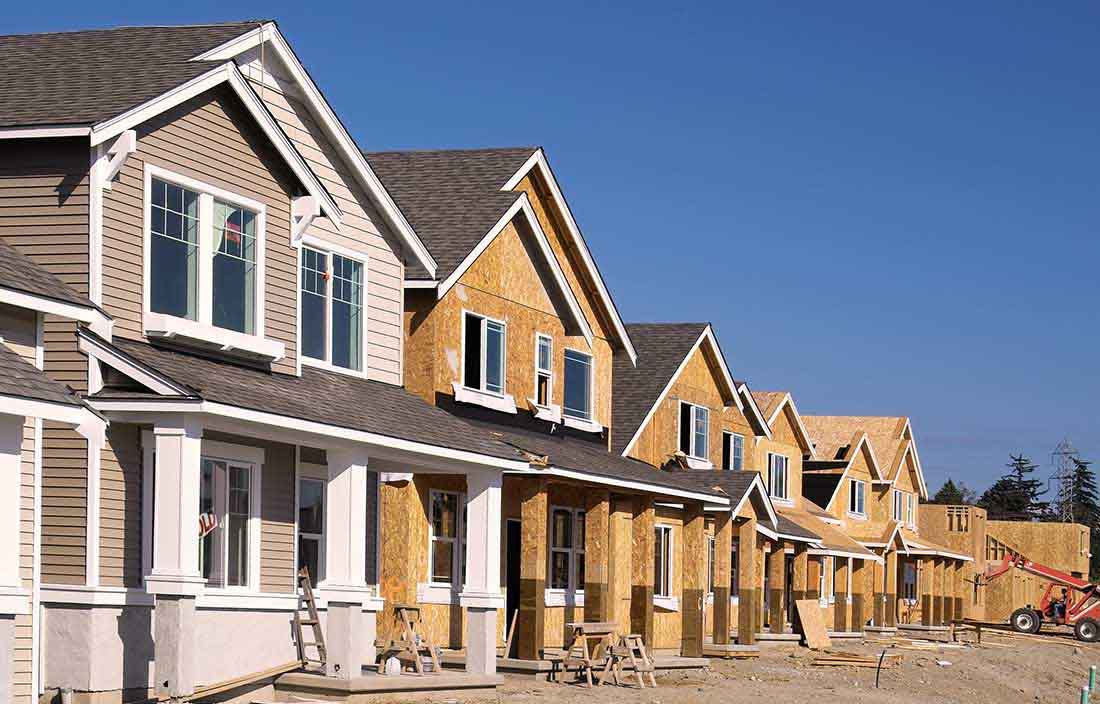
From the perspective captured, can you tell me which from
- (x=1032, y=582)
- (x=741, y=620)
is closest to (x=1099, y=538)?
(x=1032, y=582)

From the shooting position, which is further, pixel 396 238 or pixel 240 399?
pixel 396 238

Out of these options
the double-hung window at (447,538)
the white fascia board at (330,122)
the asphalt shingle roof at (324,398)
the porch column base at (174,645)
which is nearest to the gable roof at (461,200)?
the white fascia board at (330,122)

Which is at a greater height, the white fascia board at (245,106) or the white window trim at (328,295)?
the white fascia board at (245,106)

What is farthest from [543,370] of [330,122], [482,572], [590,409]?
[330,122]

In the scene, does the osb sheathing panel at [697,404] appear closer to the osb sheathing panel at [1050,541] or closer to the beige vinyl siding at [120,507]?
the beige vinyl siding at [120,507]

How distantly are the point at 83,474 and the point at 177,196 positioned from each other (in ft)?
12.6

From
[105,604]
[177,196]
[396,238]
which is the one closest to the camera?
[105,604]

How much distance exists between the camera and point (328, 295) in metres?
25.9

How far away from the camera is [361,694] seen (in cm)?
2245

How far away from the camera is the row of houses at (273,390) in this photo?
19375 millimetres

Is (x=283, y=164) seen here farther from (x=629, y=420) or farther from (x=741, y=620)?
(x=741, y=620)

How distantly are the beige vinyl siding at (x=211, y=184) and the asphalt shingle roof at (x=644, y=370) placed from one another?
1450cm

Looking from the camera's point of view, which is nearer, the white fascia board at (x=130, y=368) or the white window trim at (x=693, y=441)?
the white fascia board at (x=130, y=368)

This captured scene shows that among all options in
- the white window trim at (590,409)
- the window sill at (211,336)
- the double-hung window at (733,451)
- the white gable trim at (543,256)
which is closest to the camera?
the window sill at (211,336)
